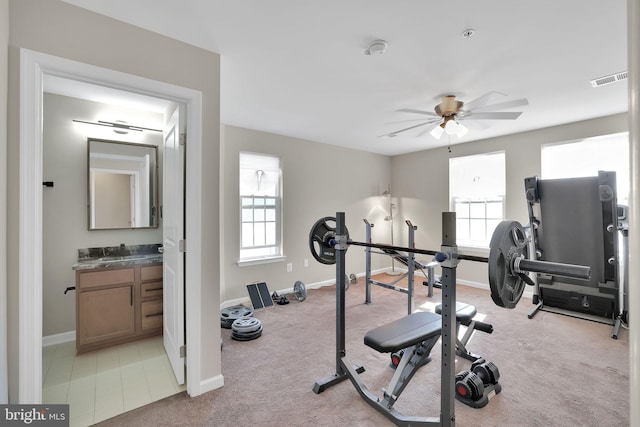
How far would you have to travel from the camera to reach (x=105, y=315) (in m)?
2.80

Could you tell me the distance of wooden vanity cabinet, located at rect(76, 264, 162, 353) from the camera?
270 cm

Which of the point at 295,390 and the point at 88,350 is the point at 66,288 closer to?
the point at 88,350

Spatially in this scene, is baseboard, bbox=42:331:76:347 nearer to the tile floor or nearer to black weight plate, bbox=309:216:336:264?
the tile floor

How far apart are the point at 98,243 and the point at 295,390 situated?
253 cm

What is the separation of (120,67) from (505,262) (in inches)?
96.6

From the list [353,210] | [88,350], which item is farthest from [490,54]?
[88,350]

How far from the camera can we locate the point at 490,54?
7.32ft

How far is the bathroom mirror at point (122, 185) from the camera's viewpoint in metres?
3.08

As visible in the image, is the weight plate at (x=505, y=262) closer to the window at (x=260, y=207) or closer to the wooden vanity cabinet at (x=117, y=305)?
the wooden vanity cabinet at (x=117, y=305)

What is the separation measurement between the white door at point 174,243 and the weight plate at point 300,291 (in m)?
1.94

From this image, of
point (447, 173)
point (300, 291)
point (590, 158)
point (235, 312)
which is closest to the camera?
point (235, 312)

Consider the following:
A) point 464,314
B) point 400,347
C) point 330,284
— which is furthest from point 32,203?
point 330,284

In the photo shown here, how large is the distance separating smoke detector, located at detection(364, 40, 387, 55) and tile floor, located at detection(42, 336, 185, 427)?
2.86 m

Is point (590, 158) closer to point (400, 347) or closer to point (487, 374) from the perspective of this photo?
point (487, 374)
